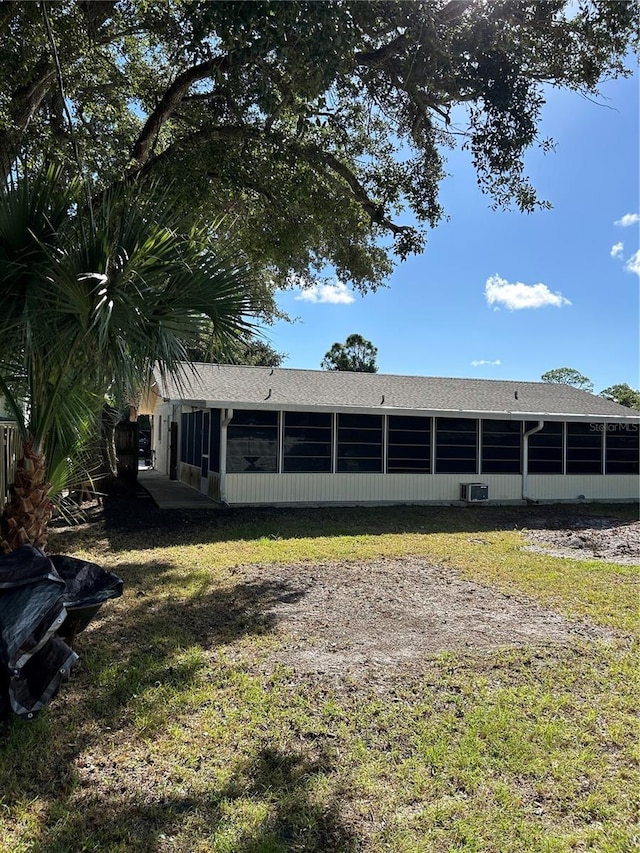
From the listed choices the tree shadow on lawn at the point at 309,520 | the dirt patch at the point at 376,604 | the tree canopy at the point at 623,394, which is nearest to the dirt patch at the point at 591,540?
the dirt patch at the point at 376,604

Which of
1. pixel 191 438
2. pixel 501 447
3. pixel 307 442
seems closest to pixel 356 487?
pixel 307 442

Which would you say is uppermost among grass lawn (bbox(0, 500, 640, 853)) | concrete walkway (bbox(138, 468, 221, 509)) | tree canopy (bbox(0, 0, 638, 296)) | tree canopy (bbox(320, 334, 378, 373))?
tree canopy (bbox(320, 334, 378, 373))

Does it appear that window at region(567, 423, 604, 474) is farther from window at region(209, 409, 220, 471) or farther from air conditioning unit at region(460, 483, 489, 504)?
window at region(209, 409, 220, 471)

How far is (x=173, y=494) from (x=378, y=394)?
608 cm

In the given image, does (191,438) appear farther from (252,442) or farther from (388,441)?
(388,441)

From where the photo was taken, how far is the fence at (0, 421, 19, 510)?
6.08 meters

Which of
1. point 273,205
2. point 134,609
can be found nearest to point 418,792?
point 134,609

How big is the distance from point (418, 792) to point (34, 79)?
30.1ft

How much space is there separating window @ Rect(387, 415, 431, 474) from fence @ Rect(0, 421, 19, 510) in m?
9.43

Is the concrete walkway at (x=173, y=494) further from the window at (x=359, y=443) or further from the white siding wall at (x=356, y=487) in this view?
the window at (x=359, y=443)

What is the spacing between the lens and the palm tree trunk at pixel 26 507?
13.9ft

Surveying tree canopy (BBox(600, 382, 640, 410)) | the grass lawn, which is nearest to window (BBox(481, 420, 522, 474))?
the grass lawn

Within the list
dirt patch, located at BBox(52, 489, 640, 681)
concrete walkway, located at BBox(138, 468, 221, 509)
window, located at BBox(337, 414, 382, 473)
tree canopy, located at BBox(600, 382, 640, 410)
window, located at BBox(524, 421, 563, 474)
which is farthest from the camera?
tree canopy, located at BBox(600, 382, 640, 410)

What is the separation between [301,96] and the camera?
18.7 ft
